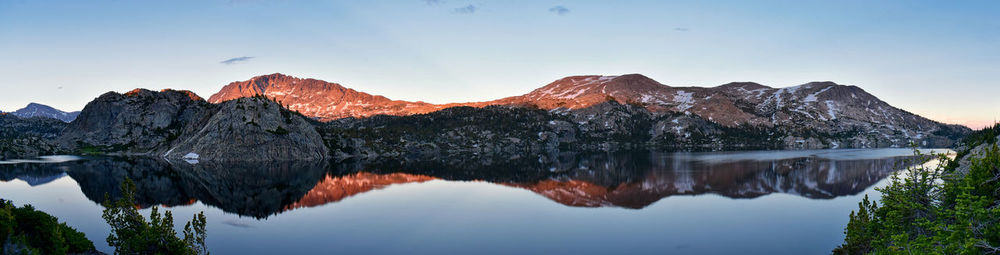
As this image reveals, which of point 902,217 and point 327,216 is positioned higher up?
point 902,217

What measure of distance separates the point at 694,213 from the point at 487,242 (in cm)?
3240

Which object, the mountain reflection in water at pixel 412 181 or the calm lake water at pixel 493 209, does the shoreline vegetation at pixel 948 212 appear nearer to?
the calm lake water at pixel 493 209

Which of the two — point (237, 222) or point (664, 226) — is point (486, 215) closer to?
point (664, 226)

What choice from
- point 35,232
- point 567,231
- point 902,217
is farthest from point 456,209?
point 902,217

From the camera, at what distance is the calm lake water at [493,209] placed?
166 feet

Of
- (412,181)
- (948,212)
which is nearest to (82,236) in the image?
(948,212)

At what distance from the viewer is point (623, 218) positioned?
2559 inches

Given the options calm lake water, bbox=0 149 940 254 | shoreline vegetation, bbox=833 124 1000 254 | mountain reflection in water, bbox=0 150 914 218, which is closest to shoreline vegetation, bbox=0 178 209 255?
calm lake water, bbox=0 149 940 254

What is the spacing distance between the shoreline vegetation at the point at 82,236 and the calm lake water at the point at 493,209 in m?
12.9

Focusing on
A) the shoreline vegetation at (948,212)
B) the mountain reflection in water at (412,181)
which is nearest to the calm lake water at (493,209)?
the mountain reflection in water at (412,181)

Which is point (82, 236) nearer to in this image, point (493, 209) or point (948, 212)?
point (493, 209)

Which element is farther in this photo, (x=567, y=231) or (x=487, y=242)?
(x=567, y=231)

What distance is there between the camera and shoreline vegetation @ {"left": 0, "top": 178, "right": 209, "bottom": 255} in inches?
1171

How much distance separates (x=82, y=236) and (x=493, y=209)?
49.3 meters
